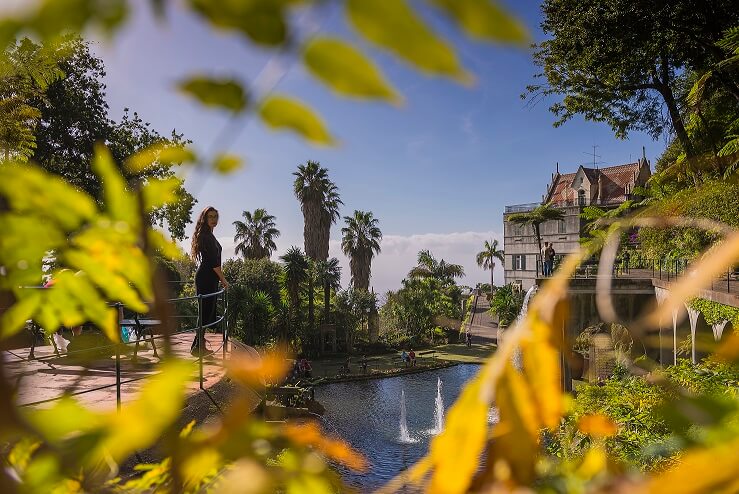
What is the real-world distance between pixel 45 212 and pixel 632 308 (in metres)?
19.7

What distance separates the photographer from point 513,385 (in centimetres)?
35

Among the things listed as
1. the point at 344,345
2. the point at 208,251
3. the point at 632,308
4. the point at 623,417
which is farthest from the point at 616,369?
the point at 344,345

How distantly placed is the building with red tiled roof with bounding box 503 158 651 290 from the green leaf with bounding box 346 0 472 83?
130 feet

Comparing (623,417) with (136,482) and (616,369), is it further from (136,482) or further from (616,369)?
(136,482)

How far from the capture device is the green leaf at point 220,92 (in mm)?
331

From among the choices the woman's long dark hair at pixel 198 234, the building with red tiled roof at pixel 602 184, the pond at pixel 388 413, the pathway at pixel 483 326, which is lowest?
the pond at pixel 388 413

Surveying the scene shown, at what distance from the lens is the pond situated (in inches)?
642

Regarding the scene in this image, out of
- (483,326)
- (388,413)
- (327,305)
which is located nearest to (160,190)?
(388,413)

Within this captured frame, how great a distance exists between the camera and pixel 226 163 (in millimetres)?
398

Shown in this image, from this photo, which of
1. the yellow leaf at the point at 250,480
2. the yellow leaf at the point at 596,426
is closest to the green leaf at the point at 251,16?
the yellow leaf at the point at 250,480

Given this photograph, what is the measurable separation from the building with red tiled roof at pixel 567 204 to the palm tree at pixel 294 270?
57.8 feet

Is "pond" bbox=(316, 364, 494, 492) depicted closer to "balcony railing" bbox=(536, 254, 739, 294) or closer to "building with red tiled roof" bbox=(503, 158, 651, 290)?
"balcony railing" bbox=(536, 254, 739, 294)

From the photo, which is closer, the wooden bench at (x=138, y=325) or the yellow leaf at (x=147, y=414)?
the yellow leaf at (x=147, y=414)

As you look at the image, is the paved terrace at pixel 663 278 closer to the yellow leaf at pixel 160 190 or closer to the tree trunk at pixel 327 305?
the yellow leaf at pixel 160 190
